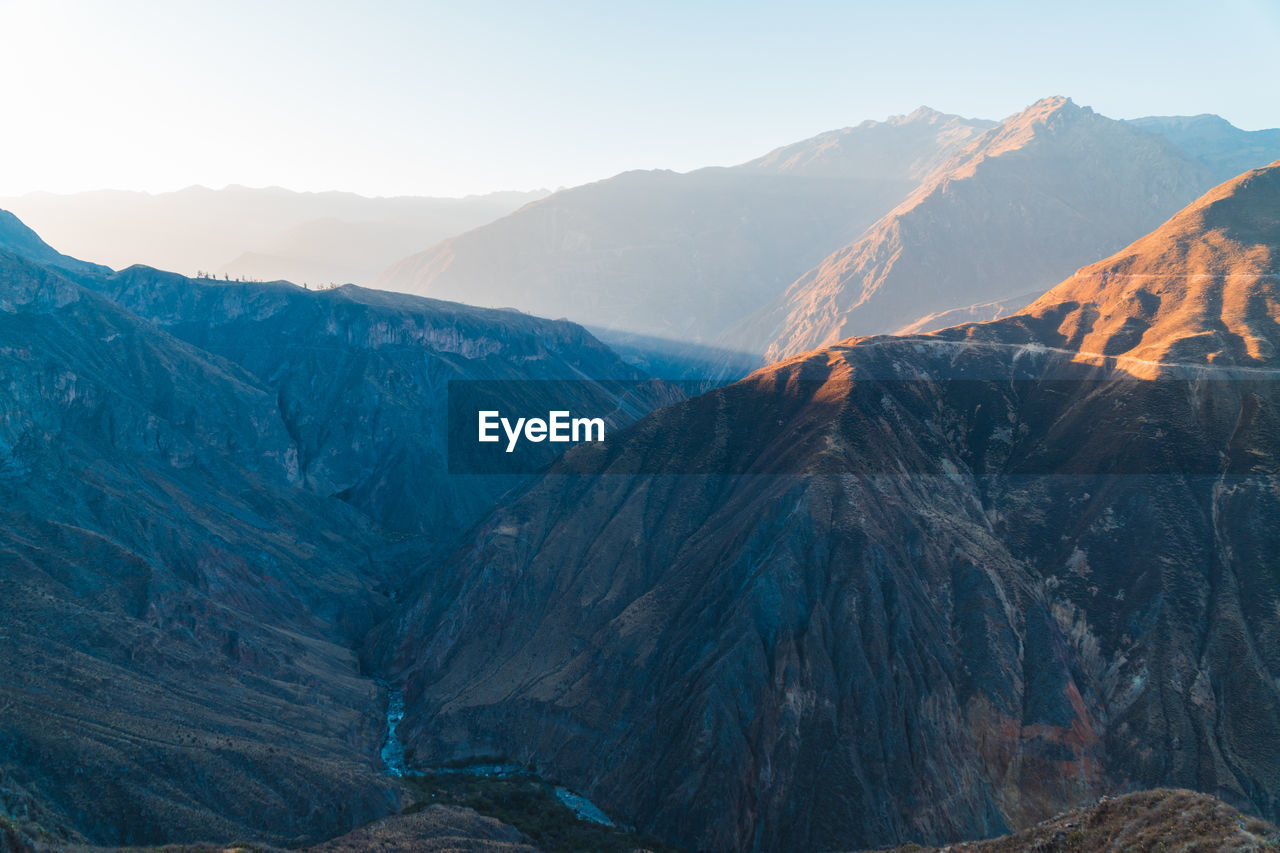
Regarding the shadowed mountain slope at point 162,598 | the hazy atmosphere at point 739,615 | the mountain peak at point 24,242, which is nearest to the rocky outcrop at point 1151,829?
the hazy atmosphere at point 739,615

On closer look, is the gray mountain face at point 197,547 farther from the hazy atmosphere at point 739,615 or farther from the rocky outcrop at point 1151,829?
the rocky outcrop at point 1151,829

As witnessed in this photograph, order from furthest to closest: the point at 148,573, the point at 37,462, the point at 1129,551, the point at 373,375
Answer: the point at 373,375
the point at 37,462
the point at 148,573
the point at 1129,551

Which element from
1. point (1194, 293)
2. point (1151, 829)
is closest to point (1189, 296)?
point (1194, 293)

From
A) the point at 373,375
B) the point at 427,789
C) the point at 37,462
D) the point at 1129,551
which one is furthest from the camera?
the point at 373,375

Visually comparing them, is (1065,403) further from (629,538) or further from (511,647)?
(511,647)

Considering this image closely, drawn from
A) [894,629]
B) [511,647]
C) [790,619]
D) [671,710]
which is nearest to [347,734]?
[511,647]

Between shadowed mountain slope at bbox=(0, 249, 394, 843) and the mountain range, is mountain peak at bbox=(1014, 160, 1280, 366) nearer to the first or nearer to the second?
the mountain range

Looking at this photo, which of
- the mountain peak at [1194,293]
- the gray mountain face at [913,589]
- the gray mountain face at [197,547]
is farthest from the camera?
the mountain peak at [1194,293]
